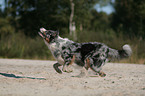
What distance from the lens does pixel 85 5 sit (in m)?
29.6

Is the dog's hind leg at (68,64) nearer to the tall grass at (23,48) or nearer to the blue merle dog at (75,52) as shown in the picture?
the blue merle dog at (75,52)

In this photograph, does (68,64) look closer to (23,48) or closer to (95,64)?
(95,64)

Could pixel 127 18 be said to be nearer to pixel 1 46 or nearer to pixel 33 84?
pixel 1 46

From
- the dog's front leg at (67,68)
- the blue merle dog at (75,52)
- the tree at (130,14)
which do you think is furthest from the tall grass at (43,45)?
the tree at (130,14)

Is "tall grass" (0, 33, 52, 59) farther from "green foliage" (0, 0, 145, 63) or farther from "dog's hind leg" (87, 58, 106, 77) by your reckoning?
"dog's hind leg" (87, 58, 106, 77)

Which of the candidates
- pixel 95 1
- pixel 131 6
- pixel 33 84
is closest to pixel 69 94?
pixel 33 84

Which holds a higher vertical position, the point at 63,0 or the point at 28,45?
the point at 63,0

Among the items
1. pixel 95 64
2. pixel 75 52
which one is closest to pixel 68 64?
pixel 75 52

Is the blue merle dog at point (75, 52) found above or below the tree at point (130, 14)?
below

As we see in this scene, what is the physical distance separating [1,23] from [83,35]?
2185 centimetres

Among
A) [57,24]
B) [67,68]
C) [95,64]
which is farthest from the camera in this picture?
[57,24]

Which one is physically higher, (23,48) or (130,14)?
(130,14)

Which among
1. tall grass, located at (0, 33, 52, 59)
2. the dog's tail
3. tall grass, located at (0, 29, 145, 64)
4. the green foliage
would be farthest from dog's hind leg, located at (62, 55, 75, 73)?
tall grass, located at (0, 33, 52, 59)

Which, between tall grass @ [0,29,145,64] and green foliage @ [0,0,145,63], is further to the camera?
green foliage @ [0,0,145,63]
